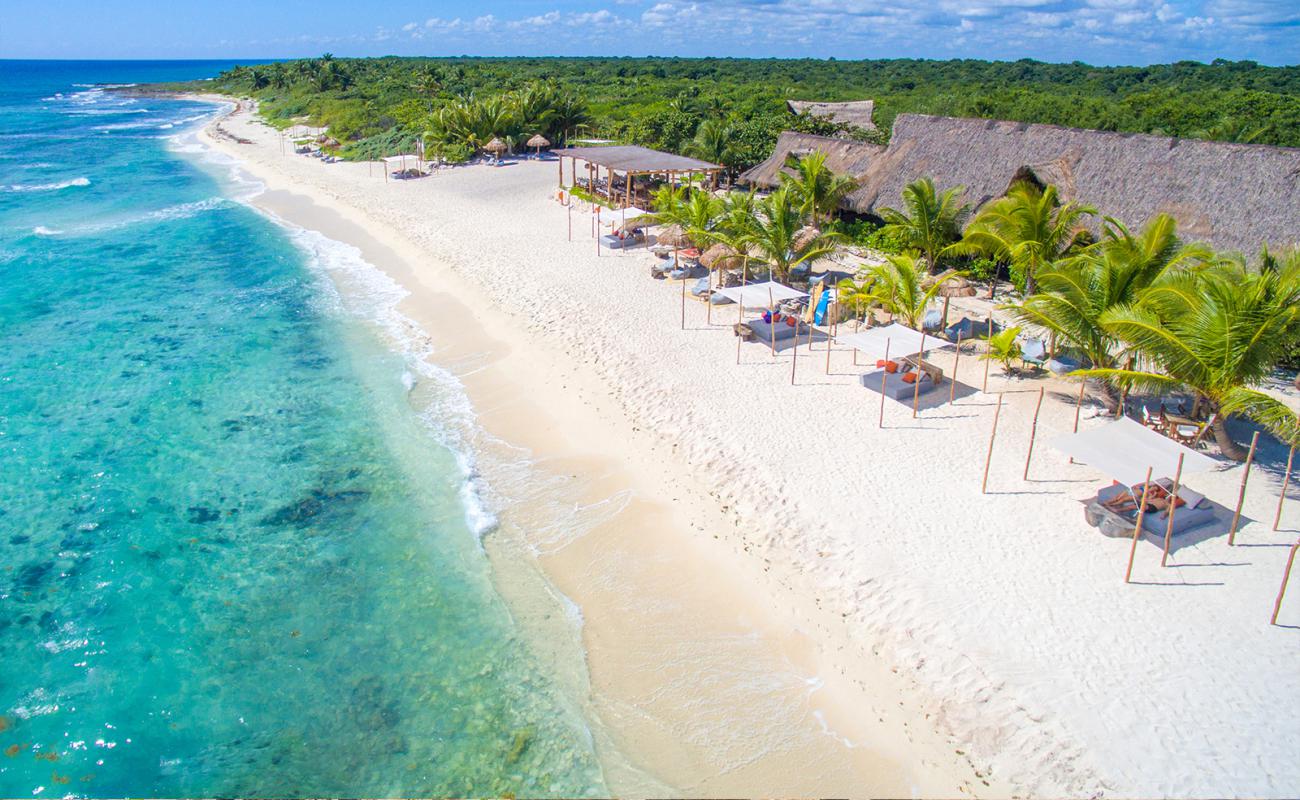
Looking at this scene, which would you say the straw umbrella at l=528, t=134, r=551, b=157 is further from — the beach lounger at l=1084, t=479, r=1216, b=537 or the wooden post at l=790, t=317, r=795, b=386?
the beach lounger at l=1084, t=479, r=1216, b=537

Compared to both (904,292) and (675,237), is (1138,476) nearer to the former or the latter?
(904,292)

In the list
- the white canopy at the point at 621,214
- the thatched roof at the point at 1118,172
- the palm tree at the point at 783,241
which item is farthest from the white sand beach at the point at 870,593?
the white canopy at the point at 621,214

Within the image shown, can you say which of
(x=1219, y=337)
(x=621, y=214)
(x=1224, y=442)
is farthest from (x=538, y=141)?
(x=1224, y=442)

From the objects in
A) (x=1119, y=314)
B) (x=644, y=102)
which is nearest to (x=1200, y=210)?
(x=1119, y=314)

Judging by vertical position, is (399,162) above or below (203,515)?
above

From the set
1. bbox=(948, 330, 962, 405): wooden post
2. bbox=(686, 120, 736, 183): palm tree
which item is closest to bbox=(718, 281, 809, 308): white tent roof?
bbox=(948, 330, 962, 405): wooden post

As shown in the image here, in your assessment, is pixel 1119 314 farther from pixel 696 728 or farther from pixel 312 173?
pixel 312 173

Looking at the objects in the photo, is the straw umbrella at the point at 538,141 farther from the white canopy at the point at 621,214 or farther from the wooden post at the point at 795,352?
the wooden post at the point at 795,352
